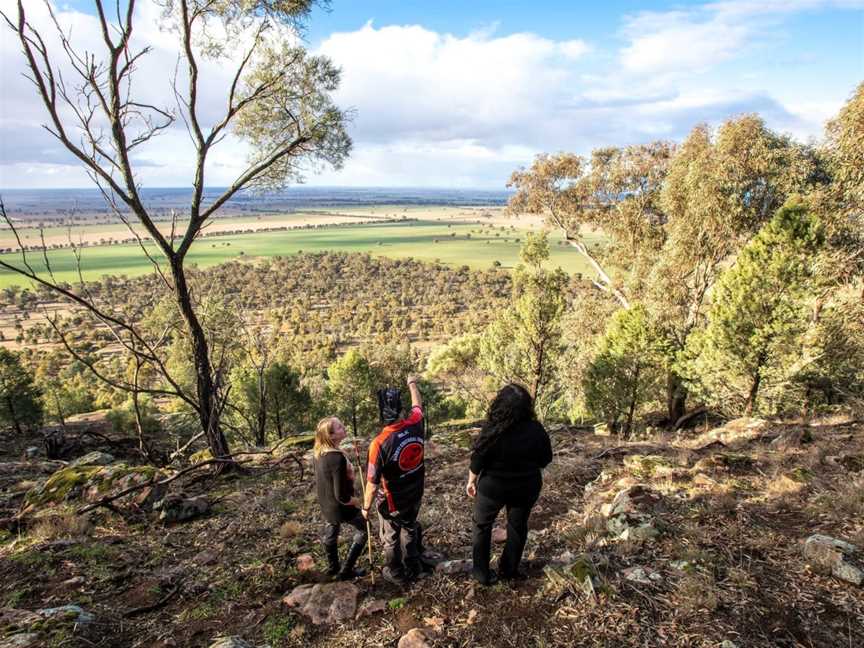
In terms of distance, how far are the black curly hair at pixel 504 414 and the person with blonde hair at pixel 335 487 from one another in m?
1.49

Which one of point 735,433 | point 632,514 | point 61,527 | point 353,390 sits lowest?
point 353,390

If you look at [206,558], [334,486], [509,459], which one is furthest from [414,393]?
[206,558]

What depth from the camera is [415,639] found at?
151 inches

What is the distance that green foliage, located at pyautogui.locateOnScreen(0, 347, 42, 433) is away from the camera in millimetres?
29156

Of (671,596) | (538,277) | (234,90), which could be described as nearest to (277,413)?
(538,277)

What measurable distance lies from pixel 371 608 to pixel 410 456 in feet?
4.95

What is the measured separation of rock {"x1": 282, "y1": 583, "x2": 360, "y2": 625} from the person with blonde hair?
22 centimetres

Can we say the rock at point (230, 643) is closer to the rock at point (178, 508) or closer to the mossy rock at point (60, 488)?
the rock at point (178, 508)

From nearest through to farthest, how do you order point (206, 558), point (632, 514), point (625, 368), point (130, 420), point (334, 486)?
point (334, 486) → point (632, 514) → point (206, 558) → point (625, 368) → point (130, 420)

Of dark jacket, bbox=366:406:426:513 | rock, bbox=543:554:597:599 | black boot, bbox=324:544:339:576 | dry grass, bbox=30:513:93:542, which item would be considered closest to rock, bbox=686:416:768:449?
rock, bbox=543:554:597:599

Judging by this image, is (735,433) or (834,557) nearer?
(834,557)

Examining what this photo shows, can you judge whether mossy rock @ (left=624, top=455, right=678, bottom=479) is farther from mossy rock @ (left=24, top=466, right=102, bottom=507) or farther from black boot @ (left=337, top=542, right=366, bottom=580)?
mossy rock @ (left=24, top=466, right=102, bottom=507)

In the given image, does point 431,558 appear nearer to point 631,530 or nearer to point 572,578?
→ point 572,578

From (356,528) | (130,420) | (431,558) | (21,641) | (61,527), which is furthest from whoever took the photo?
(130,420)
